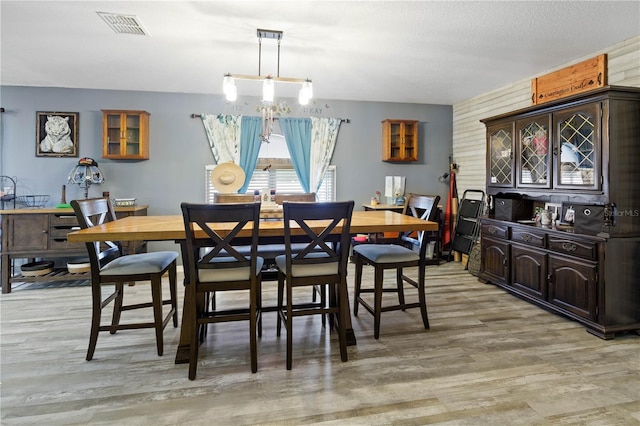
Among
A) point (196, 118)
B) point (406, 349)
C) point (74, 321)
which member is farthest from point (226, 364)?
point (196, 118)

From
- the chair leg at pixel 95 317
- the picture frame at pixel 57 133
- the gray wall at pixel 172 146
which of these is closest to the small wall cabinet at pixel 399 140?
the gray wall at pixel 172 146

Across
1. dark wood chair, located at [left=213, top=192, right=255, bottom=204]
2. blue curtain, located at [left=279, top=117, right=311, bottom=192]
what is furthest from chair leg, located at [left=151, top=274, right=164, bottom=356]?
blue curtain, located at [left=279, top=117, right=311, bottom=192]

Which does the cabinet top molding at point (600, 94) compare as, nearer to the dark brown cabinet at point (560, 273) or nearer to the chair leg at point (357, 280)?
the dark brown cabinet at point (560, 273)

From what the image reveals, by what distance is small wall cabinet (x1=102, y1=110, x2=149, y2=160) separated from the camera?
4.67 m

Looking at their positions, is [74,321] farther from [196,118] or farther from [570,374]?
[570,374]

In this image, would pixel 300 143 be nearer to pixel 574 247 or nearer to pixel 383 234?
pixel 383 234

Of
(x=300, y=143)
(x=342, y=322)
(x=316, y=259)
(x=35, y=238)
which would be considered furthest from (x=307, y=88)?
(x=35, y=238)

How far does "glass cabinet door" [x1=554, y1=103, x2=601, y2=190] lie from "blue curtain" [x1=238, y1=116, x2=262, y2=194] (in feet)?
12.0

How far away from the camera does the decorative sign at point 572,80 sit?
3406 millimetres

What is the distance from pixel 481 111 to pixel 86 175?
560 cm

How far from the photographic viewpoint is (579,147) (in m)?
3.04

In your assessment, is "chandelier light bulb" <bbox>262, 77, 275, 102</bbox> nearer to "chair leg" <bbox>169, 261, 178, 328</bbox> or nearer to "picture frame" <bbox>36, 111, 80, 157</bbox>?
"chair leg" <bbox>169, 261, 178, 328</bbox>

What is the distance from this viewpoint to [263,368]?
2234mm

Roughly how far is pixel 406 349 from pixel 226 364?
1251mm
